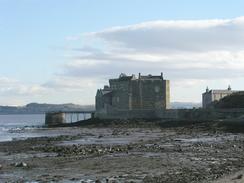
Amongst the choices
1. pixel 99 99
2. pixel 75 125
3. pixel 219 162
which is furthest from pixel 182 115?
pixel 219 162

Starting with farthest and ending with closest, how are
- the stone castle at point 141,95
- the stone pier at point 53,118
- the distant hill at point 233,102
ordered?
the stone pier at point 53,118 < the stone castle at point 141,95 < the distant hill at point 233,102

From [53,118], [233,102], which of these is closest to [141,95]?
[53,118]

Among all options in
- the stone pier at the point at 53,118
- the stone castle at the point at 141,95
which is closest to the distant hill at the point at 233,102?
the stone castle at the point at 141,95

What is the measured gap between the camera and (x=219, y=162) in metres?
28.9

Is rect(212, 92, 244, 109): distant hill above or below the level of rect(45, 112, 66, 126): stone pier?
above

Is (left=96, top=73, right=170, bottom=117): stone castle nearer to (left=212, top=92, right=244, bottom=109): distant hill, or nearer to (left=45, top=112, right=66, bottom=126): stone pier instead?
(left=45, top=112, right=66, bottom=126): stone pier

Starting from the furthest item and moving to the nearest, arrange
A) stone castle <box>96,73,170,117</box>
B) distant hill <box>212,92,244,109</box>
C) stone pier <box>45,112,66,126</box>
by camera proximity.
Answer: stone pier <box>45,112,66,126</box> < stone castle <box>96,73,170,117</box> < distant hill <box>212,92,244,109</box>

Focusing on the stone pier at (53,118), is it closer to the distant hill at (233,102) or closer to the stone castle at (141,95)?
the stone castle at (141,95)

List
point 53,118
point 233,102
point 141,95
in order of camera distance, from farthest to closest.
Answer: point 53,118, point 141,95, point 233,102

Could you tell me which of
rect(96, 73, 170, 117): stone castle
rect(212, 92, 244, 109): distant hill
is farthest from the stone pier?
rect(212, 92, 244, 109): distant hill

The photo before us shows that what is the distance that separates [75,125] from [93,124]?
14.0ft

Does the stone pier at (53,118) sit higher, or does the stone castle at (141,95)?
the stone castle at (141,95)

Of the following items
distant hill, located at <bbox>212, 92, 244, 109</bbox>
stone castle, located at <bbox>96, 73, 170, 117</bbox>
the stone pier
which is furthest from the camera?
the stone pier

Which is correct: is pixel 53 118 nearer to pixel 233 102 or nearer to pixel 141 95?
pixel 141 95
